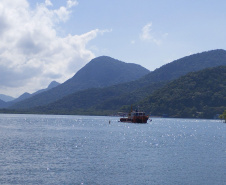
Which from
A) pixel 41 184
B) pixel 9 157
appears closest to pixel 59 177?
pixel 41 184

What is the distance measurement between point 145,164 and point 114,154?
15.1 metres

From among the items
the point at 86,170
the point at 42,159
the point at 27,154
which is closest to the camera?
the point at 86,170

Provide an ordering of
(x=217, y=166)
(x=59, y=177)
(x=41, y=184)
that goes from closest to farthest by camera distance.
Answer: (x=41, y=184)
(x=59, y=177)
(x=217, y=166)

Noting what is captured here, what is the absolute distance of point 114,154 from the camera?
78.2m

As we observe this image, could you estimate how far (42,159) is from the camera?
68.8 m

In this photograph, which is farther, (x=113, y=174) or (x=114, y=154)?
(x=114, y=154)

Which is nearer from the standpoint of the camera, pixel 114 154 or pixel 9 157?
pixel 9 157

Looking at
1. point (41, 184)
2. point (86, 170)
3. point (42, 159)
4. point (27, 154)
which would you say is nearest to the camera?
point (41, 184)

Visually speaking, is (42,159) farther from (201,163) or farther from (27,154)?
(201,163)

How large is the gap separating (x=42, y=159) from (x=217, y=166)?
37.0 metres

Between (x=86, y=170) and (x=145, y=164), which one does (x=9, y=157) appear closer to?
(x=86, y=170)

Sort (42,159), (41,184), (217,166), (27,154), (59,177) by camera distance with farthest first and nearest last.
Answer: (27,154) → (42,159) → (217,166) → (59,177) → (41,184)

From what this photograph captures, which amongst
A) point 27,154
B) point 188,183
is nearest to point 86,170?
point 188,183

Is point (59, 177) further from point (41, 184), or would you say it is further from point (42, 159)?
point (42, 159)
